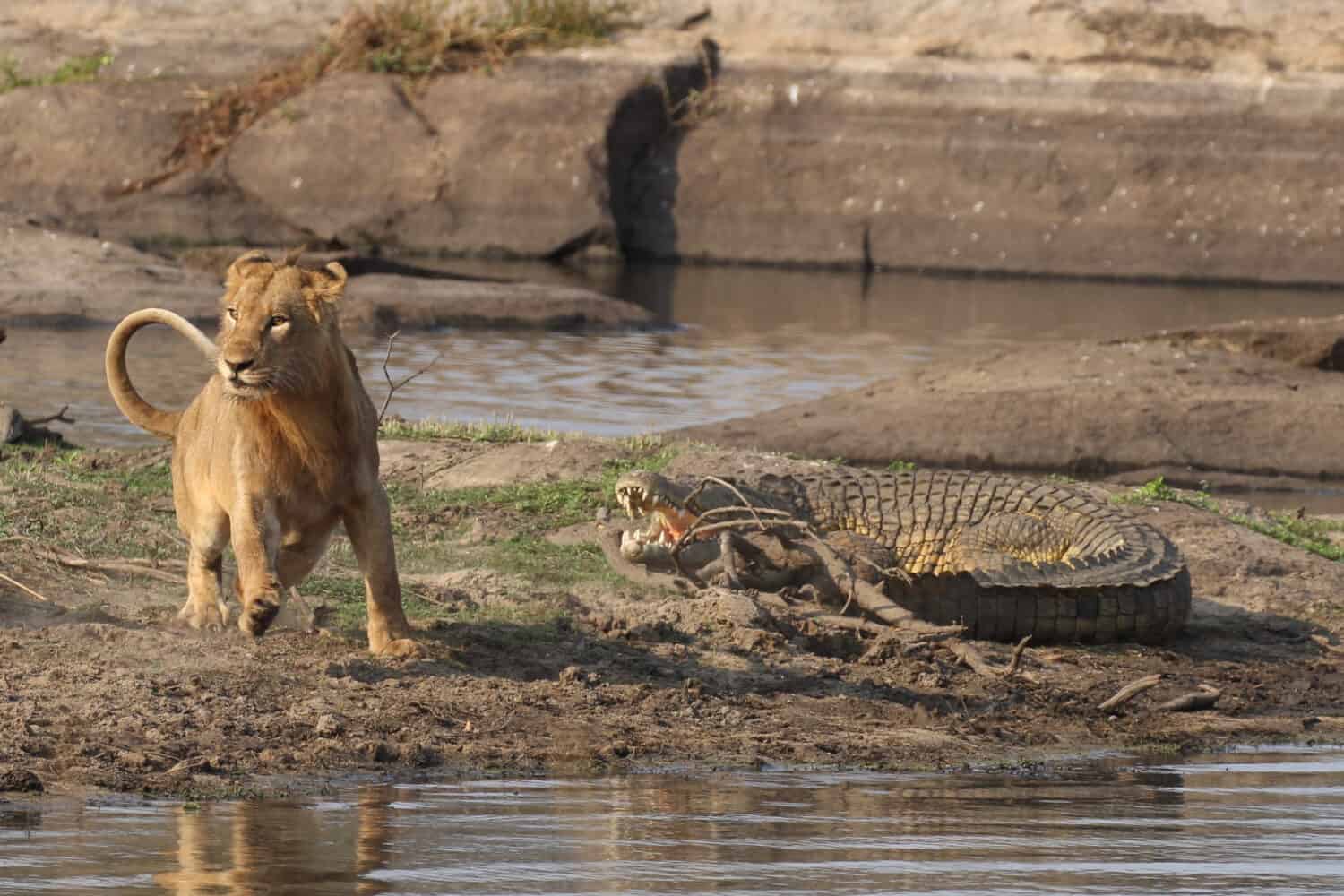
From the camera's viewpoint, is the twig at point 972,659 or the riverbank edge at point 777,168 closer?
the twig at point 972,659

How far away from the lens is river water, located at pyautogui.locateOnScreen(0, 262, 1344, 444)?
42.8ft

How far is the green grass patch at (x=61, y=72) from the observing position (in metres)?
23.5

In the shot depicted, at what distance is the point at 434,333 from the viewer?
1673cm

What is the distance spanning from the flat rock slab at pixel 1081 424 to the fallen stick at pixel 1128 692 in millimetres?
5252

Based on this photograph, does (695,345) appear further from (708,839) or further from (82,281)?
(708,839)

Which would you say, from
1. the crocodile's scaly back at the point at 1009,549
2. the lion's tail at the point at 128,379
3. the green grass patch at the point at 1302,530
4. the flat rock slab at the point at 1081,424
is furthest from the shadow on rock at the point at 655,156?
the lion's tail at the point at 128,379

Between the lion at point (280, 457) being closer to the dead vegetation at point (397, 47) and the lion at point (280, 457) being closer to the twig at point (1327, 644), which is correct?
the twig at point (1327, 644)

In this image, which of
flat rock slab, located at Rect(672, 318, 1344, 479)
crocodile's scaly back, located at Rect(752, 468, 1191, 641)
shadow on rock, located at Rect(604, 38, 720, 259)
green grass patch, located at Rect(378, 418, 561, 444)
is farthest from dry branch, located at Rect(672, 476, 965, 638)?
shadow on rock, located at Rect(604, 38, 720, 259)

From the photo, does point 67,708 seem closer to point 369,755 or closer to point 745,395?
point 369,755

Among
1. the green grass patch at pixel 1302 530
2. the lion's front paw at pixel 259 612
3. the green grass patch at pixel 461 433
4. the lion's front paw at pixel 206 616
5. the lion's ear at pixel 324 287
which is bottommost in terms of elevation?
the green grass patch at pixel 1302 530

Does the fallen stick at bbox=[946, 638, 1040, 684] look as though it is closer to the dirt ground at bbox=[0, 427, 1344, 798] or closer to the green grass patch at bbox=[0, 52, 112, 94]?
the dirt ground at bbox=[0, 427, 1344, 798]

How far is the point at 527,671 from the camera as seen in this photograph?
6.14m

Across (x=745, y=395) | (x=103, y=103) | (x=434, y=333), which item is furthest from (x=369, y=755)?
(x=103, y=103)

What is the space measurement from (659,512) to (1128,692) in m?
1.82
